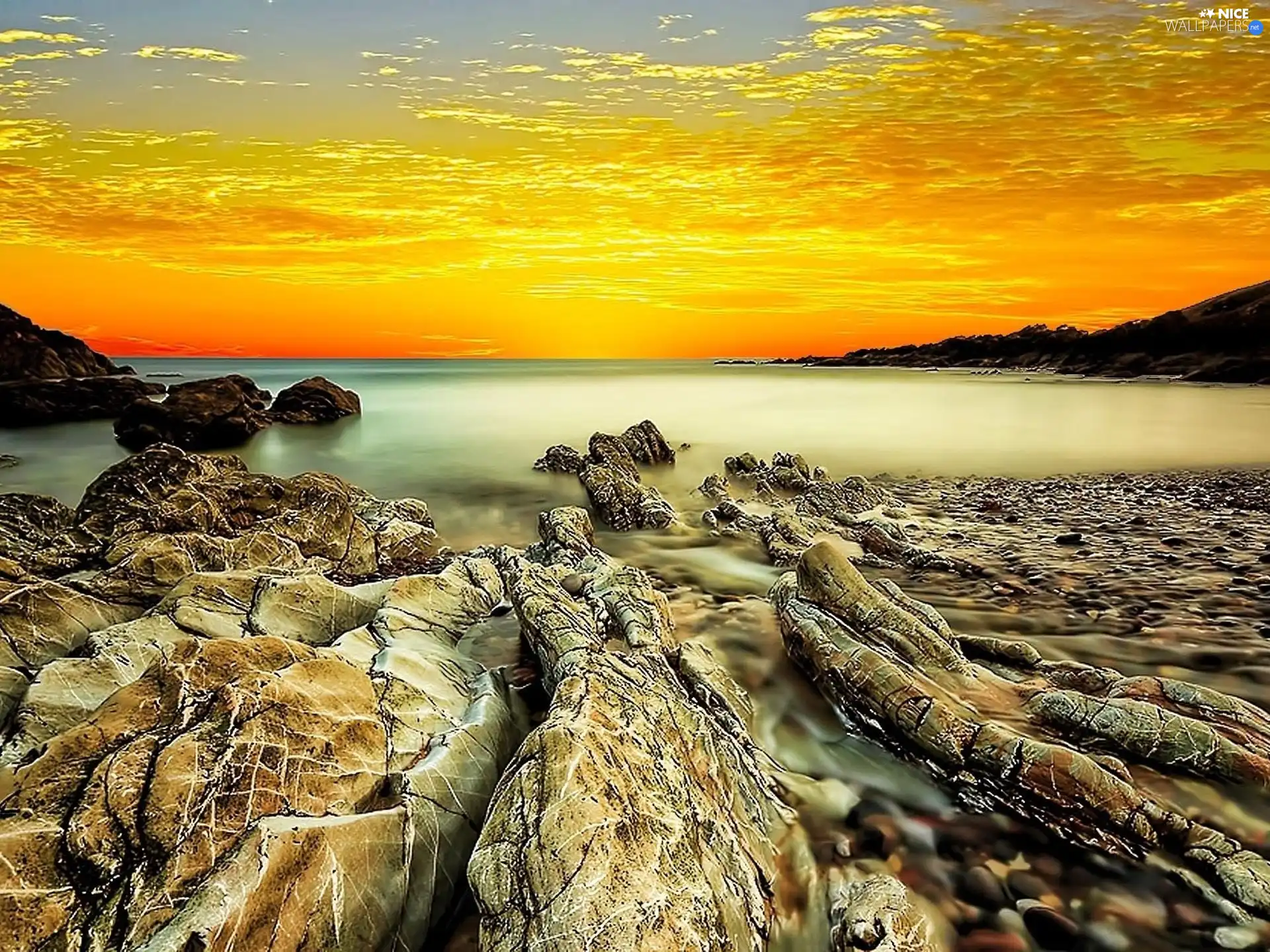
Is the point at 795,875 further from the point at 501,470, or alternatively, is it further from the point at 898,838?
the point at 501,470

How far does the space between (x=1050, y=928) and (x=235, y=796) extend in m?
4.76

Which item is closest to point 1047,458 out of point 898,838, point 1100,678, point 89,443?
point 1100,678

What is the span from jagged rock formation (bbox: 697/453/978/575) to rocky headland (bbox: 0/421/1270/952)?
179 cm

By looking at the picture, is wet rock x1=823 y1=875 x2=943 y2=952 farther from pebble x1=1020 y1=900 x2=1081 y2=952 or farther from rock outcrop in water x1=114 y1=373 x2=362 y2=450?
rock outcrop in water x1=114 y1=373 x2=362 y2=450

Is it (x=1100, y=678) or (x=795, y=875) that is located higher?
(x=1100, y=678)

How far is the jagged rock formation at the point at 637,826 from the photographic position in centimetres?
314

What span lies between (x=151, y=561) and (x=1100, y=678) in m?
9.44

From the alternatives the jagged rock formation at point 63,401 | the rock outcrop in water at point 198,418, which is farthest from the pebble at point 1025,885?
the jagged rock formation at point 63,401

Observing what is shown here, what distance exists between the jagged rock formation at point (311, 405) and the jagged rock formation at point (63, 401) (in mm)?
5827

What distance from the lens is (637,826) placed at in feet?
11.5

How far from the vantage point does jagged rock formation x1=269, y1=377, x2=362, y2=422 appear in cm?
3344

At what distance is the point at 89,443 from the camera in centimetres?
2516

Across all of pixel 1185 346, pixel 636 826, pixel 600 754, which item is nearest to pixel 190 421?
pixel 600 754

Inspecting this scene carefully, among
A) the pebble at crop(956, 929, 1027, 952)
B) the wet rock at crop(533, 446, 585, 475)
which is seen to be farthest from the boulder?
the pebble at crop(956, 929, 1027, 952)
